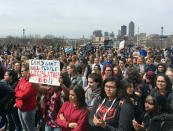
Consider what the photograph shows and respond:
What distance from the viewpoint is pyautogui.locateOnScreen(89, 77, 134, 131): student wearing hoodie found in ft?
8.71

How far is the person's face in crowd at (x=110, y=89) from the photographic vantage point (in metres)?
3.03

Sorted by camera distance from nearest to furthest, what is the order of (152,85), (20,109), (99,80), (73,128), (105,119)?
(105,119) → (73,128) → (99,80) → (20,109) → (152,85)

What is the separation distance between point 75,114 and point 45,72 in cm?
118

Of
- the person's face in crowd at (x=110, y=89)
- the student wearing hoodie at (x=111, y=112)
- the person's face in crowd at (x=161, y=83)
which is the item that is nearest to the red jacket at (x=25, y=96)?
the student wearing hoodie at (x=111, y=112)

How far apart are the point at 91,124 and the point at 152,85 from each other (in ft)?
8.00

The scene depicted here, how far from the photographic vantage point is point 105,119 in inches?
110

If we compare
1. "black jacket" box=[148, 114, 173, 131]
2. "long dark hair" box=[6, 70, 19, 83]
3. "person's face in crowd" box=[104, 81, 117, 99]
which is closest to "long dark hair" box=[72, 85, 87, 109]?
"person's face in crowd" box=[104, 81, 117, 99]

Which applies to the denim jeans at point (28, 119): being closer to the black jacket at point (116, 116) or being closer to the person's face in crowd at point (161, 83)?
the black jacket at point (116, 116)

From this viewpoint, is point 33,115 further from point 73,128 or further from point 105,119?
point 105,119

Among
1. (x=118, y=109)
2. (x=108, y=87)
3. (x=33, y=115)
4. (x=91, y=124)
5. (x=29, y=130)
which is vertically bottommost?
(x=29, y=130)

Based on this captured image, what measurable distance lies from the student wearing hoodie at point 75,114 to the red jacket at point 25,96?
129 centimetres

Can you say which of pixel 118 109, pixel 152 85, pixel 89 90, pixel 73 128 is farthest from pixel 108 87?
pixel 152 85

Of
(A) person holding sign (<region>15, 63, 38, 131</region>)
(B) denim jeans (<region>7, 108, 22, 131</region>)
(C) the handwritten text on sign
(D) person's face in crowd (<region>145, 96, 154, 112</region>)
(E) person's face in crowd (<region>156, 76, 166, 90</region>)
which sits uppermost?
(C) the handwritten text on sign

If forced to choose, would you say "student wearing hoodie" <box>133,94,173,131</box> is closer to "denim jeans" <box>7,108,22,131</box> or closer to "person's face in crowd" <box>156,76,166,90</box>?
"person's face in crowd" <box>156,76,166,90</box>
